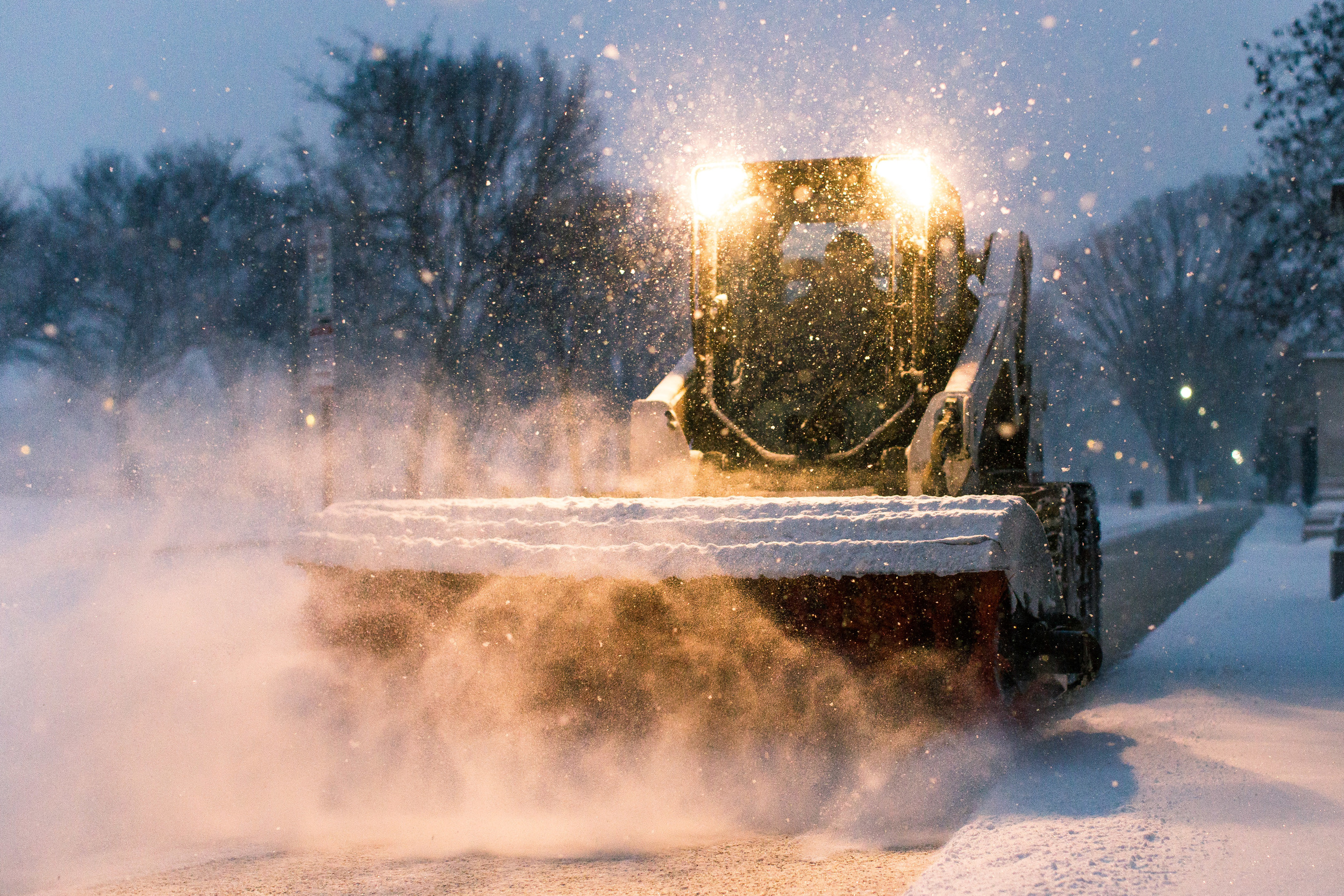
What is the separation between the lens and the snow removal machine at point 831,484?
13.5 feet

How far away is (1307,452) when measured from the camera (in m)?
36.6

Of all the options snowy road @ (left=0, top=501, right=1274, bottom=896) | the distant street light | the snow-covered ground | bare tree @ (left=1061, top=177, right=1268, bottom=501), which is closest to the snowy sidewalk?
snowy road @ (left=0, top=501, right=1274, bottom=896)

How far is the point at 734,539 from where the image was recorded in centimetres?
416

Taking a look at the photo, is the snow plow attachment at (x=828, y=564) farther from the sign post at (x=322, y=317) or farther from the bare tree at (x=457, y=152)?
the bare tree at (x=457, y=152)

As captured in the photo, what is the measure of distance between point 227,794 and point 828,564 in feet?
8.67

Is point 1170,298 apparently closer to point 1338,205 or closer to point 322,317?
point 1338,205

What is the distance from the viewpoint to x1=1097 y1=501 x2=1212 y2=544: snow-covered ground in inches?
1184

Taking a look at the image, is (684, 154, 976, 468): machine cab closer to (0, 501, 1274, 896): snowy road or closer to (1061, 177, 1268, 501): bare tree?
(0, 501, 1274, 896): snowy road

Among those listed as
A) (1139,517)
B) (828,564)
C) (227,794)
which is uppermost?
(828,564)

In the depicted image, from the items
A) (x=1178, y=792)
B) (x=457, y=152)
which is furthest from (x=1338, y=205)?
(x=457, y=152)

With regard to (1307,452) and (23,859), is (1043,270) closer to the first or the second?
(1307,452)

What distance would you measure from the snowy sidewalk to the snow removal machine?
0.40 m

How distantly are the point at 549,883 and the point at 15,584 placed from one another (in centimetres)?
1042

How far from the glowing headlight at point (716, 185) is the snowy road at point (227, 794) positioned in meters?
3.38
